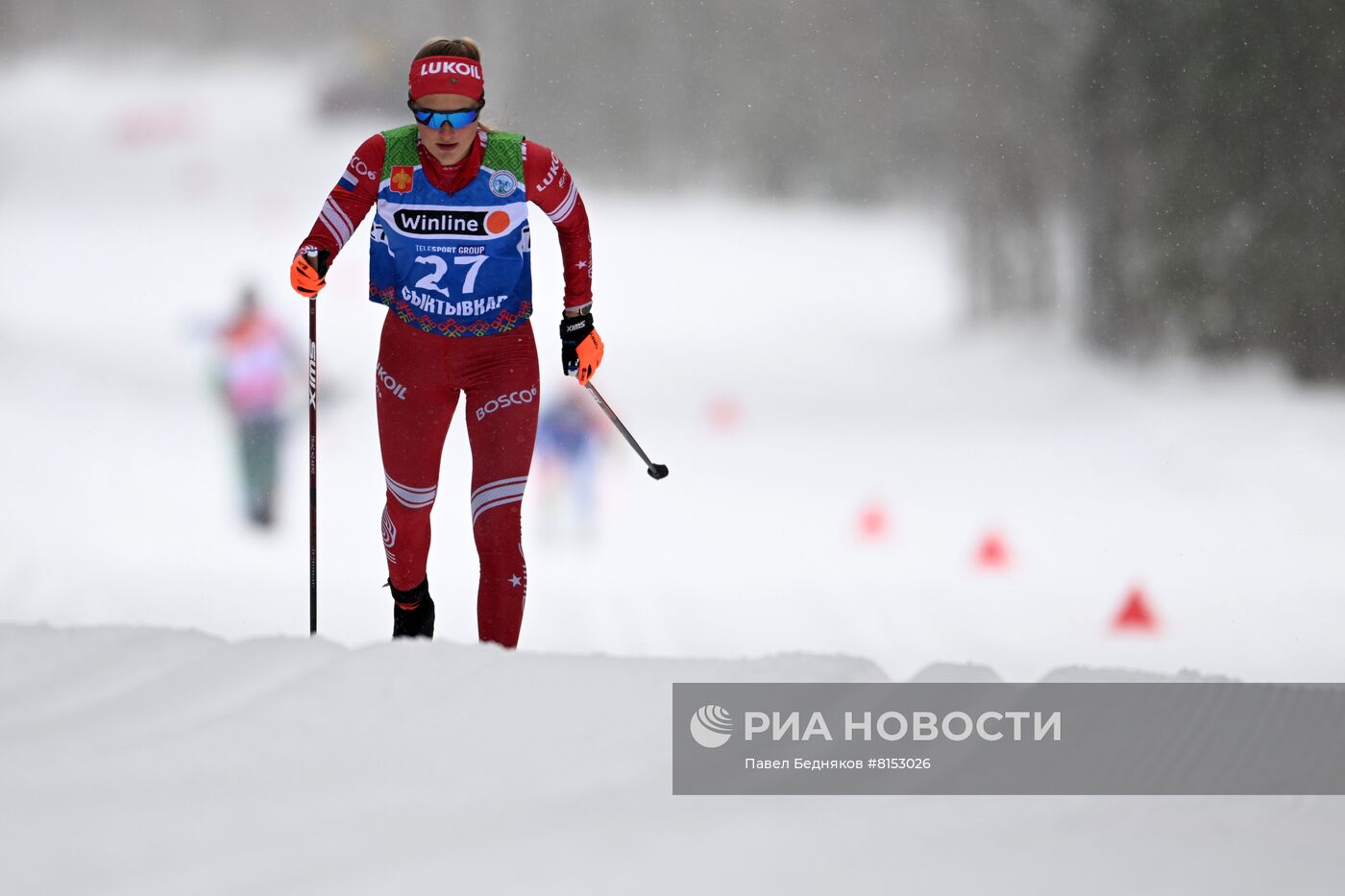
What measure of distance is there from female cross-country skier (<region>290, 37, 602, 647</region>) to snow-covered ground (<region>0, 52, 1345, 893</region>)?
732 millimetres

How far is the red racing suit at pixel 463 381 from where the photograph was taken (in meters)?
3.66

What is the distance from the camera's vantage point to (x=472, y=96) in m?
3.58

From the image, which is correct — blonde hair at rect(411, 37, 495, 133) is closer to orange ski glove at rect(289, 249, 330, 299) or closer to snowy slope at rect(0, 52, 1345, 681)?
orange ski glove at rect(289, 249, 330, 299)

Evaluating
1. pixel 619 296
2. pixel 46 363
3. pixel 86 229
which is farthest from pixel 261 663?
pixel 86 229

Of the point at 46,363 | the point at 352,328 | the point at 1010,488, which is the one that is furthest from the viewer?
the point at 352,328

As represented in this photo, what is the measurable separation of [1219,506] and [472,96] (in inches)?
328

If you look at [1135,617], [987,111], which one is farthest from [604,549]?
[987,111]

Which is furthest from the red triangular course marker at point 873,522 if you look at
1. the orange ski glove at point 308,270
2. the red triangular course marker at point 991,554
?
the orange ski glove at point 308,270

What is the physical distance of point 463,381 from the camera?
12.2 feet

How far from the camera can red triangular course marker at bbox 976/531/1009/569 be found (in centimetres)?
832

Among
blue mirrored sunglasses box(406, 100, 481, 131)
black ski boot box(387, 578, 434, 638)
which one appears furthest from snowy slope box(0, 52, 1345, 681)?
blue mirrored sunglasses box(406, 100, 481, 131)

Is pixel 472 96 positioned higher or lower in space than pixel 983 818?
higher

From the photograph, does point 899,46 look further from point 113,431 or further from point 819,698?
point 819,698

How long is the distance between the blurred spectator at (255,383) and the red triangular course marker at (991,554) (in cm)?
454
